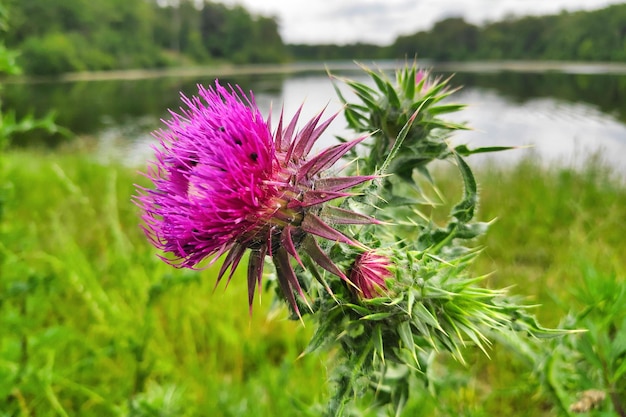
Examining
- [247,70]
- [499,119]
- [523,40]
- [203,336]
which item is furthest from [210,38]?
[203,336]

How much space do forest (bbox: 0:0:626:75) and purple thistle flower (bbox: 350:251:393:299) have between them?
31.4 metres

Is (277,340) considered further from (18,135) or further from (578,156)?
(18,135)

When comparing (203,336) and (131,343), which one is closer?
(131,343)

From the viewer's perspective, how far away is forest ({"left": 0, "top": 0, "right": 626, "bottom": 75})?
46.2 m

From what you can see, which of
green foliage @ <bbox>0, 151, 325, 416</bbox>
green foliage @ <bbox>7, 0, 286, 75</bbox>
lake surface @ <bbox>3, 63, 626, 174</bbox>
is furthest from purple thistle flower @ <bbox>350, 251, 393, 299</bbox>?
green foliage @ <bbox>7, 0, 286, 75</bbox>

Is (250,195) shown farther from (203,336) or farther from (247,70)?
(247,70)

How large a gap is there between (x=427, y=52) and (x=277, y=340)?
77490 millimetres

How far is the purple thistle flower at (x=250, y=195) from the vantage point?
4.92 feet

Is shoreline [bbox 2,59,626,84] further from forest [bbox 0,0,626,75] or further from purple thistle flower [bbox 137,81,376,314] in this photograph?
purple thistle flower [bbox 137,81,376,314]

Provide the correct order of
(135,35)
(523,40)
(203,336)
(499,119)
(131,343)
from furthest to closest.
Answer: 1. (135,35)
2. (523,40)
3. (499,119)
4. (203,336)
5. (131,343)

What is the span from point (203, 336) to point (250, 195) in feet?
11.1

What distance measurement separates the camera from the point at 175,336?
4535 mm

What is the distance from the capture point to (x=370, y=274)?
1.58 m

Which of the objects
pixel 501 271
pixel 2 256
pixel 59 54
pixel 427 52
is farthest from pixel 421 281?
pixel 59 54
